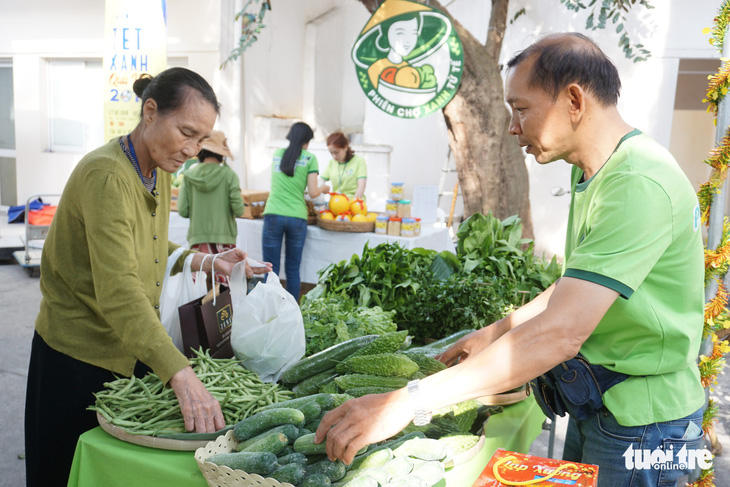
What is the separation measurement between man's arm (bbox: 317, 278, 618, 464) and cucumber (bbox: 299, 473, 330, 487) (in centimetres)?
12

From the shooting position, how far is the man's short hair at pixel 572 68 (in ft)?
4.94

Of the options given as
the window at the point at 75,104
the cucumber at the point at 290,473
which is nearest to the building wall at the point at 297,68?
the window at the point at 75,104

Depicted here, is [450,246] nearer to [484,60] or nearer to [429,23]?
[484,60]

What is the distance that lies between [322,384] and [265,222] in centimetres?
415

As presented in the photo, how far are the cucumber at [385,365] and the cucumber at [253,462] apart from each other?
60 cm

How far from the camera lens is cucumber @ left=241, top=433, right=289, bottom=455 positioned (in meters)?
1.60

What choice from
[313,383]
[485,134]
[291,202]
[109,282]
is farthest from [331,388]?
[485,134]

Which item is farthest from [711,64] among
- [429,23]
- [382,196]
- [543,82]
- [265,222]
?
[543,82]

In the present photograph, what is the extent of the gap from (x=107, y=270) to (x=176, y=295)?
0.58 m

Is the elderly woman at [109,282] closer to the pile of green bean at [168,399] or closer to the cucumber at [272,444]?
the pile of green bean at [168,399]

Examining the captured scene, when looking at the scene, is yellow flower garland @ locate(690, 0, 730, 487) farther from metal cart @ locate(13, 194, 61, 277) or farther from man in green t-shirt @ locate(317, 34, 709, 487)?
metal cart @ locate(13, 194, 61, 277)

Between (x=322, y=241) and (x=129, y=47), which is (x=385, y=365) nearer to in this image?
(x=129, y=47)

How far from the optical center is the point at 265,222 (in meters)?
6.12

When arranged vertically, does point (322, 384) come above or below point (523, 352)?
below
